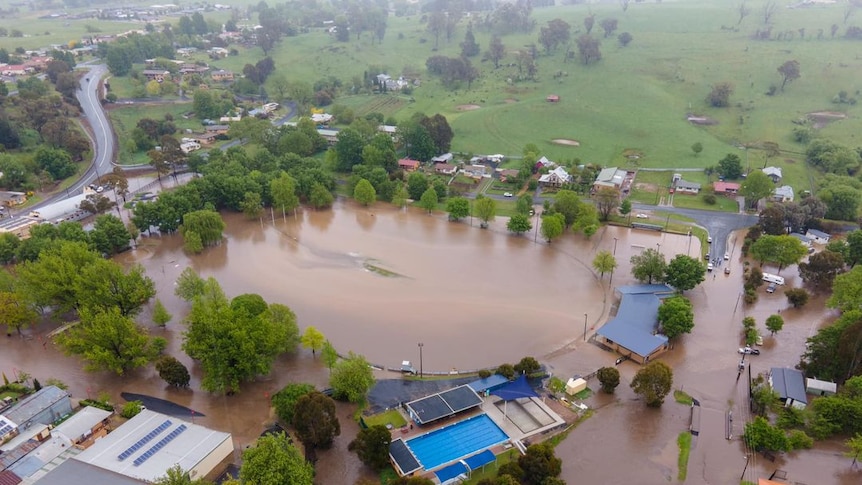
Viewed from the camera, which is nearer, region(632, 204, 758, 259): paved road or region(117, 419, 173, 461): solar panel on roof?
region(117, 419, 173, 461): solar panel on roof

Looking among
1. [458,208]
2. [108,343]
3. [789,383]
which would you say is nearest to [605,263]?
[789,383]

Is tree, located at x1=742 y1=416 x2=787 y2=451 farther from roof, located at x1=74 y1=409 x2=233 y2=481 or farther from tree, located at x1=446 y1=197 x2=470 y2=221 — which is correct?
tree, located at x1=446 y1=197 x2=470 y2=221

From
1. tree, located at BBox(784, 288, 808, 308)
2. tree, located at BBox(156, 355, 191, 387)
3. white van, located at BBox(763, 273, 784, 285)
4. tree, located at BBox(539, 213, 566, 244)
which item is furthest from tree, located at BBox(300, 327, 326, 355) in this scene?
white van, located at BBox(763, 273, 784, 285)

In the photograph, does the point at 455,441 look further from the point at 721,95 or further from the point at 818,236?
the point at 721,95

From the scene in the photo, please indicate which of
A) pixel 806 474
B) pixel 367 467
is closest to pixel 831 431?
pixel 806 474

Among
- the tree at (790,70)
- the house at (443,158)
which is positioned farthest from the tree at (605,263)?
the tree at (790,70)
